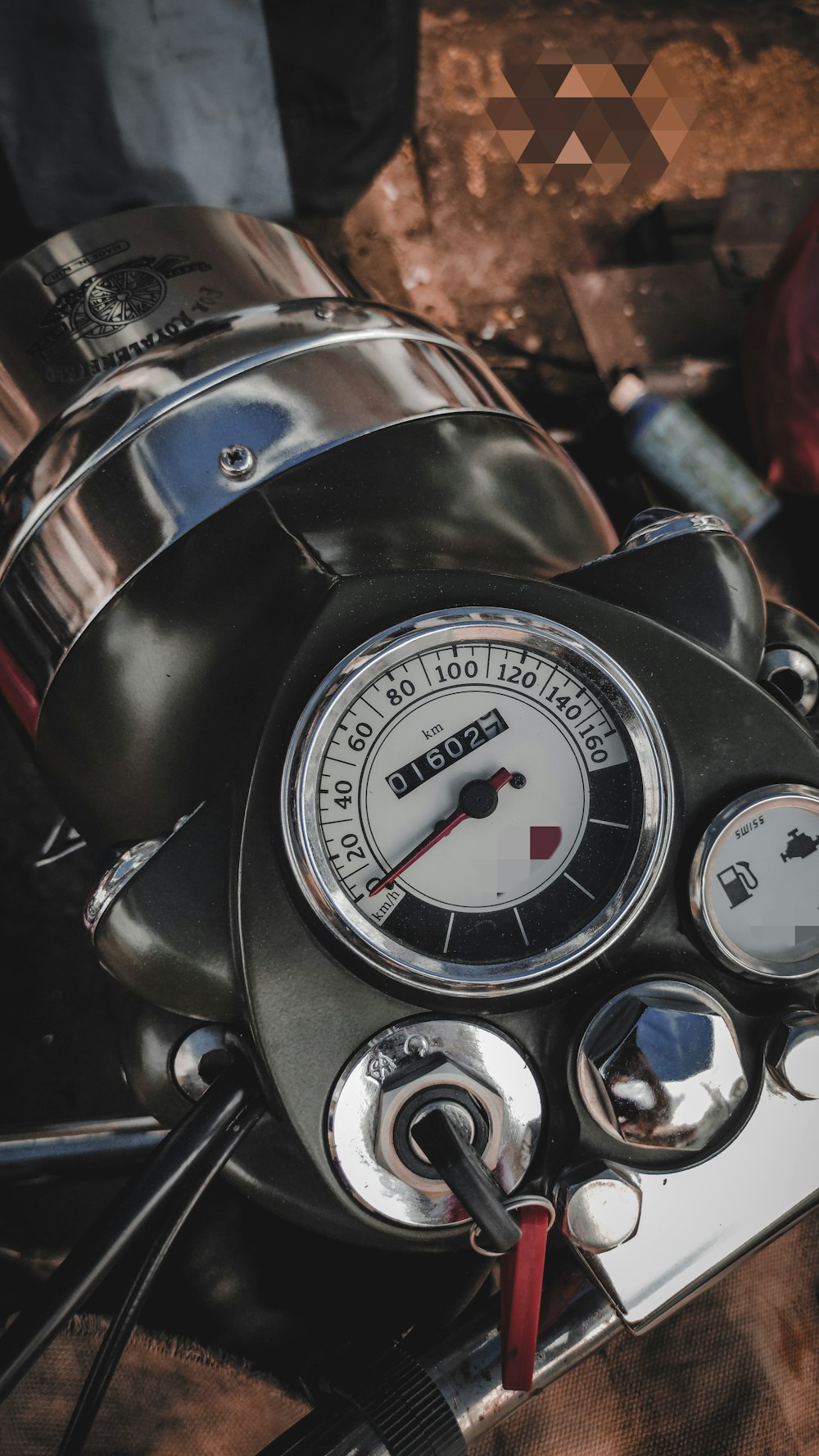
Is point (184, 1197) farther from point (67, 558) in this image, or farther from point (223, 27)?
point (223, 27)

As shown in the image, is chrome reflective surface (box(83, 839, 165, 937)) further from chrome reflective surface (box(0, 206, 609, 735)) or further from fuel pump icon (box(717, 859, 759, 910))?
A: fuel pump icon (box(717, 859, 759, 910))

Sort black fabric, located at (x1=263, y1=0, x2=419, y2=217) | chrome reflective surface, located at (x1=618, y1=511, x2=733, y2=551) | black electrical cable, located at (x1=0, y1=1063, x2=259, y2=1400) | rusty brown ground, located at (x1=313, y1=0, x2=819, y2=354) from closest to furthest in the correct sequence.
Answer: black electrical cable, located at (x1=0, y1=1063, x2=259, y2=1400), chrome reflective surface, located at (x1=618, y1=511, x2=733, y2=551), black fabric, located at (x1=263, y1=0, x2=419, y2=217), rusty brown ground, located at (x1=313, y1=0, x2=819, y2=354)

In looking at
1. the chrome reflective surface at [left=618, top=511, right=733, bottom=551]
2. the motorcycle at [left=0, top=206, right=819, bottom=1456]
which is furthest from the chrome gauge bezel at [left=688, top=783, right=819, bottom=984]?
the chrome reflective surface at [left=618, top=511, right=733, bottom=551]

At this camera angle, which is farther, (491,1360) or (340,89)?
(340,89)

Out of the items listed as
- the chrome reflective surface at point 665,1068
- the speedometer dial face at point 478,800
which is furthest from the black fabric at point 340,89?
the chrome reflective surface at point 665,1068

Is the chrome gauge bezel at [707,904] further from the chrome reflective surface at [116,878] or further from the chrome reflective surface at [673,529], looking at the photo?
the chrome reflective surface at [116,878]

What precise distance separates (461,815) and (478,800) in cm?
2

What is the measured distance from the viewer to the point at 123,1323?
709 millimetres

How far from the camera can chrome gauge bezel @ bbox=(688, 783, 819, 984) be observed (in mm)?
753

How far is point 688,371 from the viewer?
5.60 feet

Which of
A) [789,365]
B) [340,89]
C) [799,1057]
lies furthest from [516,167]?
[799,1057]

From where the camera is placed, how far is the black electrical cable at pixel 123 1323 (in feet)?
2.29

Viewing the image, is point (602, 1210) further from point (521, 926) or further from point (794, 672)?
point (794, 672)

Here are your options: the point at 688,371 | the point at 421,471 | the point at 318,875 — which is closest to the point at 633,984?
the point at 318,875
